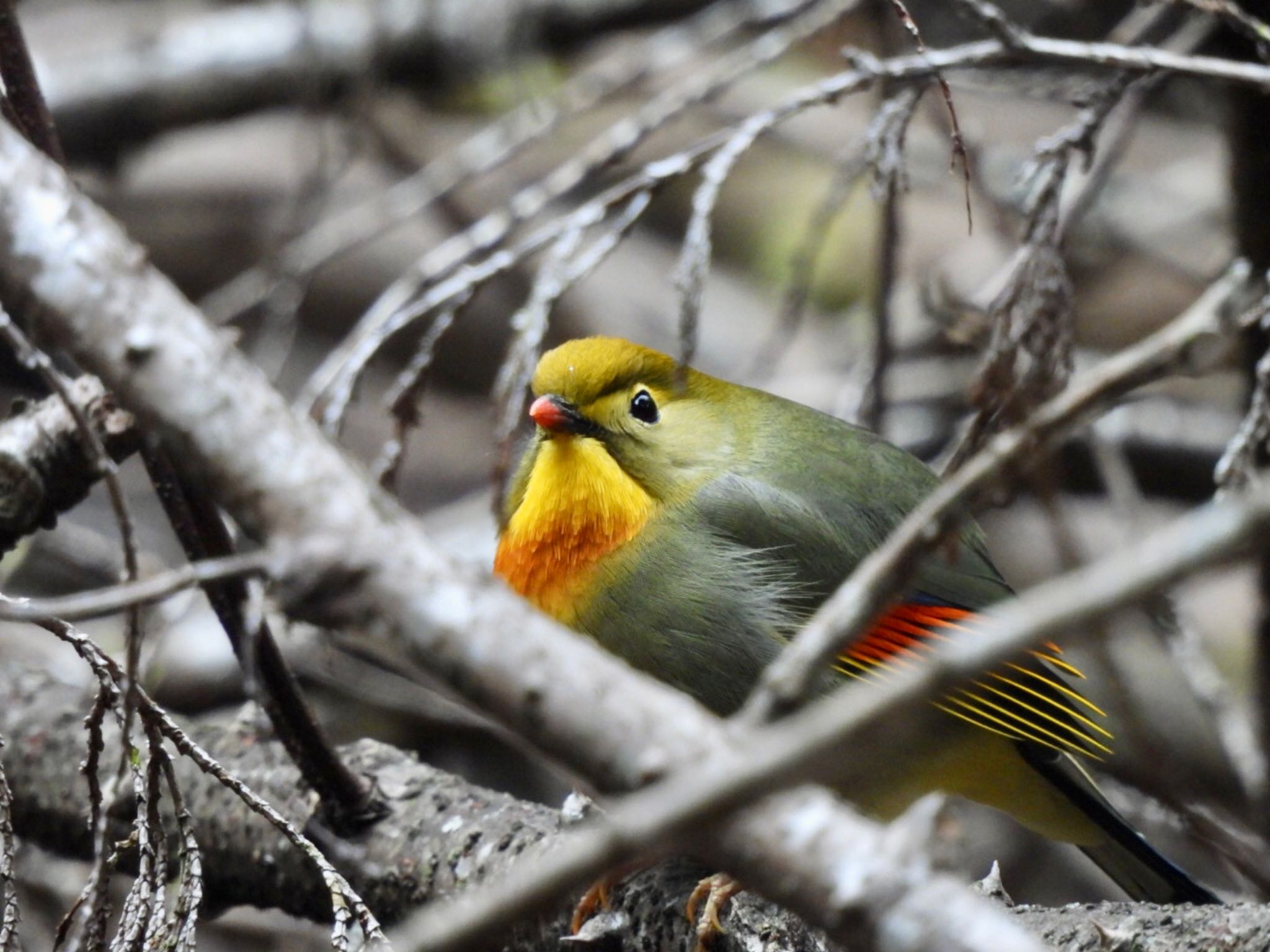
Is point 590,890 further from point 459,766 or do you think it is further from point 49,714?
point 459,766

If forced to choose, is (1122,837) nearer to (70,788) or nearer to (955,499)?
(955,499)

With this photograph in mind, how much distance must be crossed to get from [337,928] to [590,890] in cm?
91

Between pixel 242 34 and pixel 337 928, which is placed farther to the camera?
pixel 242 34

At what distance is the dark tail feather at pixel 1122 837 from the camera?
9.41 ft

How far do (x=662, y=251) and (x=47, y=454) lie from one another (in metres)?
5.83

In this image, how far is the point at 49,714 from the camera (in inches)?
114

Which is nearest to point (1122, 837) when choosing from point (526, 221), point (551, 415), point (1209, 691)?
point (1209, 691)

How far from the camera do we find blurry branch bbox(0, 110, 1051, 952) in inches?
44.4

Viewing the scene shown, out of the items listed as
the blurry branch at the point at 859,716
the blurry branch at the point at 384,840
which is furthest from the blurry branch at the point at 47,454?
the blurry branch at the point at 859,716

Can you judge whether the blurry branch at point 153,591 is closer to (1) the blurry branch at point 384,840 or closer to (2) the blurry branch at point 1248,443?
(1) the blurry branch at point 384,840

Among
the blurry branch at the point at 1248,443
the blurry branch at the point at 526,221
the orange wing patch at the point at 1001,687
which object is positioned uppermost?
the blurry branch at the point at 526,221

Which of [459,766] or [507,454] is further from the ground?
[507,454]

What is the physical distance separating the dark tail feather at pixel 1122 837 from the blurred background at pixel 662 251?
0.16 metres

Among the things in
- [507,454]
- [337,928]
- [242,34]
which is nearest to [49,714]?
[507,454]
